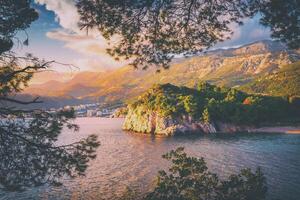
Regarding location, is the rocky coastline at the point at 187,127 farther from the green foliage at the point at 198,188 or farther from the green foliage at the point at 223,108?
the green foliage at the point at 198,188

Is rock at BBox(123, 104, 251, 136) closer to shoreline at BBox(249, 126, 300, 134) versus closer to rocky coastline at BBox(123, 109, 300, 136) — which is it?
rocky coastline at BBox(123, 109, 300, 136)

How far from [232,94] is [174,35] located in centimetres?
14074

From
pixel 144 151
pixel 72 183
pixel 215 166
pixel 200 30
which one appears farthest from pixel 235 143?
pixel 200 30

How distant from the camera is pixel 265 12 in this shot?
15.8 meters

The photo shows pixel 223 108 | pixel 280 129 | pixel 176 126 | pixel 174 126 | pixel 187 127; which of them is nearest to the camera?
pixel 280 129

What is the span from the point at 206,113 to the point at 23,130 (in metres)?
117

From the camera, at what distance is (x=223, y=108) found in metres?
134

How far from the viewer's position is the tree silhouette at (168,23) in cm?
1550

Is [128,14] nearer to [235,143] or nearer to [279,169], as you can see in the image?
[279,169]

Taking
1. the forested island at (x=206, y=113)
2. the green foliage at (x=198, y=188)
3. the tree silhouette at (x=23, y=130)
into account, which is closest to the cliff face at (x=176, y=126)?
the forested island at (x=206, y=113)

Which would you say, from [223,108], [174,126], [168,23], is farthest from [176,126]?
[168,23]

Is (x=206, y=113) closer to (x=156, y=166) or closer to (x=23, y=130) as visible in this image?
(x=156, y=166)

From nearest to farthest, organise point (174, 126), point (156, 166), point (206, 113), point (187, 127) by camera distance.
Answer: point (156, 166) < point (174, 126) < point (187, 127) < point (206, 113)

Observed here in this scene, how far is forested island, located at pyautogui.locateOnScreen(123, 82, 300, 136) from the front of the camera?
131m
